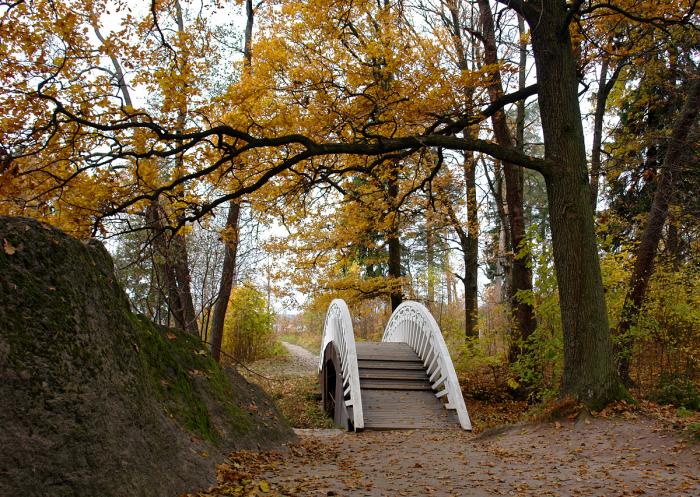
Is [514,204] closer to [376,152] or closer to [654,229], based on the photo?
[654,229]

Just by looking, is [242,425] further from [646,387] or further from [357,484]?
[646,387]

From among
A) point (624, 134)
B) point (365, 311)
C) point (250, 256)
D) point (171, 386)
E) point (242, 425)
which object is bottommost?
point (242, 425)

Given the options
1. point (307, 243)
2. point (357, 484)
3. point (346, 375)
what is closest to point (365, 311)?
point (307, 243)

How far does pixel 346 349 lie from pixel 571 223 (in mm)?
5522

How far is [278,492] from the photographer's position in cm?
359

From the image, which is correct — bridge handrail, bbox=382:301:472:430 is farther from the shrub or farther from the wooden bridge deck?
the shrub

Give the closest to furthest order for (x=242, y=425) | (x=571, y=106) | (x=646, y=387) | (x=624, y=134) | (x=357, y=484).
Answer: (x=357, y=484) < (x=242, y=425) < (x=571, y=106) < (x=646, y=387) < (x=624, y=134)

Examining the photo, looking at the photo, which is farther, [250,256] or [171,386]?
[250,256]

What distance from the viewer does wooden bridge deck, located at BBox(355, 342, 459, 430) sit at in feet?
28.7

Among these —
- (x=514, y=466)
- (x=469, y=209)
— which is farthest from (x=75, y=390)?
(x=469, y=209)

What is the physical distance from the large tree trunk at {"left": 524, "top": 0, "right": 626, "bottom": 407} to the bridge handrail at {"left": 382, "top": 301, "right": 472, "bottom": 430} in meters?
2.92

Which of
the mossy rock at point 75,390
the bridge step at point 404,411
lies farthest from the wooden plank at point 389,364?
the mossy rock at point 75,390

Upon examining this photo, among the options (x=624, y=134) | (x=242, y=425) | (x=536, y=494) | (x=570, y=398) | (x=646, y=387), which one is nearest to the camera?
(x=536, y=494)

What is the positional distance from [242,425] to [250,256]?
29.0ft
